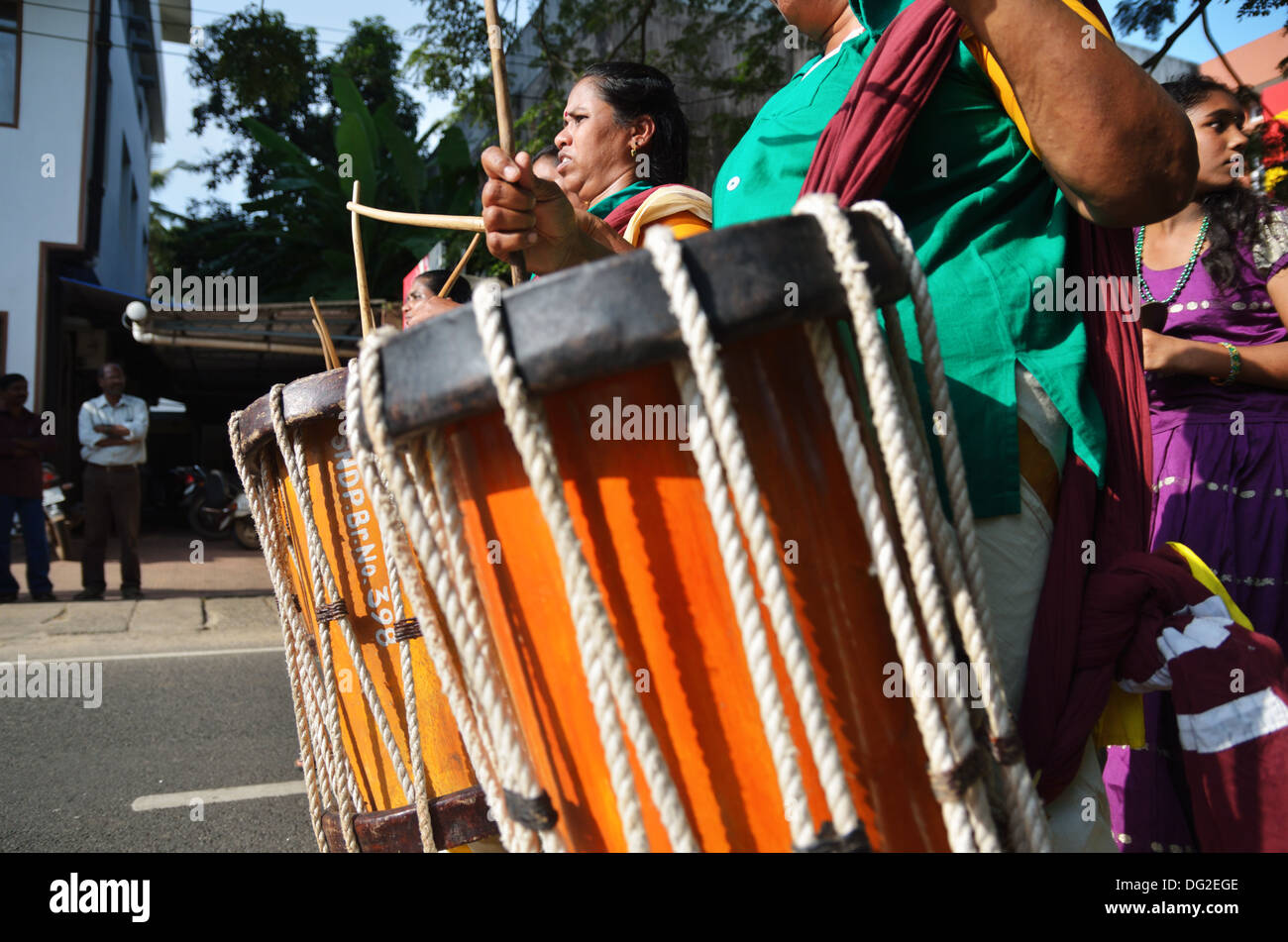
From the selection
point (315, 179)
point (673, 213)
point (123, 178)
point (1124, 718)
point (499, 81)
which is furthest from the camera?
point (123, 178)

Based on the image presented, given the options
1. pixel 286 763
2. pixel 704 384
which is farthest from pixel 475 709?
pixel 286 763

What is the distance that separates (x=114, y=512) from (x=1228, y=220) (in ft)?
21.6

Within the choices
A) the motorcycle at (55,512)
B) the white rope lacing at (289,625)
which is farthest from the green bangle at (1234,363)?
the motorcycle at (55,512)

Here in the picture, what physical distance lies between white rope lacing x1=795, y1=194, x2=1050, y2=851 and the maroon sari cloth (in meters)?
0.19

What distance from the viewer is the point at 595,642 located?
775mm

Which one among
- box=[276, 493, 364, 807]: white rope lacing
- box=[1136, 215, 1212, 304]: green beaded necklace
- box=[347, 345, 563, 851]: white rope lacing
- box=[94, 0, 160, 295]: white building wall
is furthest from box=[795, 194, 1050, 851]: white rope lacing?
box=[94, 0, 160, 295]: white building wall

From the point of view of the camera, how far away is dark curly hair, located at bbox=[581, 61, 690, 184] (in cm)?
224

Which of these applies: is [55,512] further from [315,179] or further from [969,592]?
[969,592]

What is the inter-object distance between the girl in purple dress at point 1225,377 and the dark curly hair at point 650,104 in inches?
42.5

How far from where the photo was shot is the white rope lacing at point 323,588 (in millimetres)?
1444

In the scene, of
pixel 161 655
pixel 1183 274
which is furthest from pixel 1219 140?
pixel 161 655

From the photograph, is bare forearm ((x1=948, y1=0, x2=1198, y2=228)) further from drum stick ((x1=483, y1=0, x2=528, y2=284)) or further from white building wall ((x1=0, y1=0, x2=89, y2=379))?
white building wall ((x1=0, y1=0, x2=89, y2=379))

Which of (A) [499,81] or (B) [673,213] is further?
(B) [673,213]
